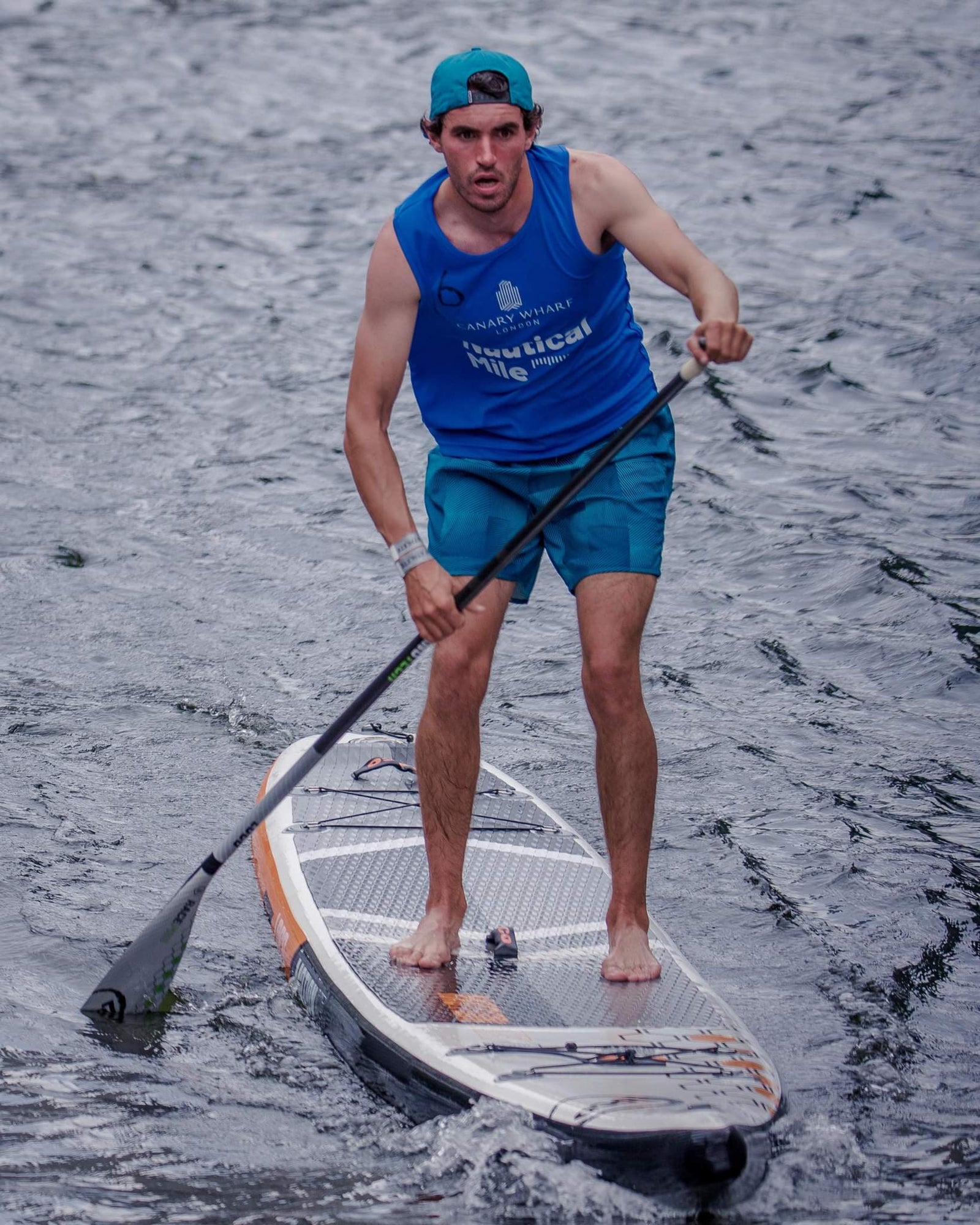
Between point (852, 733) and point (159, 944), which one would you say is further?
point (852, 733)

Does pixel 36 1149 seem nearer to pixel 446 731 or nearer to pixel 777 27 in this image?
pixel 446 731

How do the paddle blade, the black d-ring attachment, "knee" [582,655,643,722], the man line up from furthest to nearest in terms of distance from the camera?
1. the black d-ring attachment
2. the paddle blade
3. "knee" [582,655,643,722]
4. the man

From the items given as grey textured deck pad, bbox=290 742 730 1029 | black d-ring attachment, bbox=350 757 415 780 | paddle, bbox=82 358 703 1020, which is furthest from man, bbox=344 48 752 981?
black d-ring attachment, bbox=350 757 415 780

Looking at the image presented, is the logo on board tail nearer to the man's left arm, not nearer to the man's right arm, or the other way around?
the man's right arm

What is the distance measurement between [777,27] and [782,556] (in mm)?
14839

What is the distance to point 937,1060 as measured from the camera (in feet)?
15.8

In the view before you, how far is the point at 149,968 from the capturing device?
5.05 meters

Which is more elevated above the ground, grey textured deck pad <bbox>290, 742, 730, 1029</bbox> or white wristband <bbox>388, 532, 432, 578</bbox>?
white wristband <bbox>388, 532, 432, 578</bbox>

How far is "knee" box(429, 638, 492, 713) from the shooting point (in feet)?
15.2

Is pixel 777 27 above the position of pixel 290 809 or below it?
above

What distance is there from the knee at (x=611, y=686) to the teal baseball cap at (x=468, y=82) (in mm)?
1456

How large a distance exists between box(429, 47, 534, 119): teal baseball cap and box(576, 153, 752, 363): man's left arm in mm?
257

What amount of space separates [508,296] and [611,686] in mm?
1063

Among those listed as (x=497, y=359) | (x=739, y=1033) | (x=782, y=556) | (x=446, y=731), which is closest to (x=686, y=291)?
(x=497, y=359)
